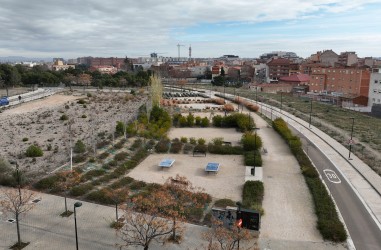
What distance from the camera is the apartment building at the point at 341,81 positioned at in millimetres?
71438

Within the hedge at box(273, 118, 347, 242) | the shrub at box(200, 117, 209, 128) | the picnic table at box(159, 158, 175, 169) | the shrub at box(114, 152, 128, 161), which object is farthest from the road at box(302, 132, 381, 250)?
the shrub at box(200, 117, 209, 128)

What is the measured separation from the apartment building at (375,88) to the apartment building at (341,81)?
526 centimetres

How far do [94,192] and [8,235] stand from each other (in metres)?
5.65

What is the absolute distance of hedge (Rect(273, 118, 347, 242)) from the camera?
1747 centimetres

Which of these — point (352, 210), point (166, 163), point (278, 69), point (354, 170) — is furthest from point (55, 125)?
point (278, 69)

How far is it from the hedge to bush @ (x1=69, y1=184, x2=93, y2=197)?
14.0 m

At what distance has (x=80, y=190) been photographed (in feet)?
72.1

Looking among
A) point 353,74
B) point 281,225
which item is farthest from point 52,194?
point 353,74

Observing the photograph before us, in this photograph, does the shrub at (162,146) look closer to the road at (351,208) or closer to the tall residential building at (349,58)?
the road at (351,208)

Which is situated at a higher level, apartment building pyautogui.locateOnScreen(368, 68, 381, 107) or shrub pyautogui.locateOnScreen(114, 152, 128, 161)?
apartment building pyautogui.locateOnScreen(368, 68, 381, 107)

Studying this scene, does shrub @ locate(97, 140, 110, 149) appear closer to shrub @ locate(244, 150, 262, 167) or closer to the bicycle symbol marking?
shrub @ locate(244, 150, 262, 167)

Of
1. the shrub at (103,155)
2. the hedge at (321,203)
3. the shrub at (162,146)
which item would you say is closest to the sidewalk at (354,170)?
the hedge at (321,203)

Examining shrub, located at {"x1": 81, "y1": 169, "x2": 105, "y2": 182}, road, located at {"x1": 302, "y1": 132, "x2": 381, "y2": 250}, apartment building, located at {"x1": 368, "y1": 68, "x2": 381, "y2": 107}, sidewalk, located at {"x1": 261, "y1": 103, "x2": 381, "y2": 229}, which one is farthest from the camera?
apartment building, located at {"x1": 368, "y1": 68, "x2": 381, "y2": 107}

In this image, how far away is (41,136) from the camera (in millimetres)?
38562
